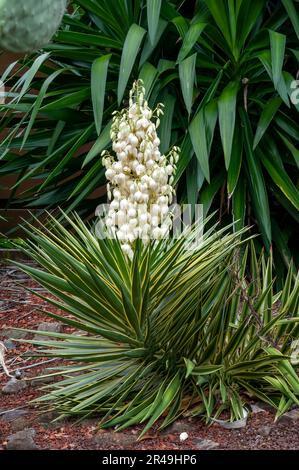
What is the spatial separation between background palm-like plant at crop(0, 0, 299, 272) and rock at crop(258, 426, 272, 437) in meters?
1.32

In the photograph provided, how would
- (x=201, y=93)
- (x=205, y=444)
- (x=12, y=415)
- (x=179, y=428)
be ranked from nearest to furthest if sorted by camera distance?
(x=205, y=444)
(x=179, y=428)
(x=12, y=415)
(x=201, y=93)

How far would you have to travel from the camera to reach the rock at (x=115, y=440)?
7.17ft

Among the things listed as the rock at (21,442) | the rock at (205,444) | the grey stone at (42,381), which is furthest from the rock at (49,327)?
the rock at (205,444)

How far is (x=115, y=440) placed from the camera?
2199 millimetres

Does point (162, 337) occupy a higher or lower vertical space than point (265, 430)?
higher

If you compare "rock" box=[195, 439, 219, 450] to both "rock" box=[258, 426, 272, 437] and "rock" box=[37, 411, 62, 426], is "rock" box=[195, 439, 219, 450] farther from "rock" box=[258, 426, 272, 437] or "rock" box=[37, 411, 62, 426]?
"rock" box=[37, 411, 62, 426]

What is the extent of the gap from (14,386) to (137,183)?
0.97 metres

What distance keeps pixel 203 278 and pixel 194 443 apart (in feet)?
1.64

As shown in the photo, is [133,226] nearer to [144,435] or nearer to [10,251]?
[144,435]

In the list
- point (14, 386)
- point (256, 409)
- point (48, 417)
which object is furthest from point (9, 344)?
point (256, 409)

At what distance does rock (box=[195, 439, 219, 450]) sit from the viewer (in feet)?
7.06

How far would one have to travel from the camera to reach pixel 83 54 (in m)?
3.94

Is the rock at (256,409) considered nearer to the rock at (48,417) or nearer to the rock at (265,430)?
the rock at (265,430)

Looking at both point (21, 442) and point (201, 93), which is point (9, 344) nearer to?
Result: point (21, 442)
